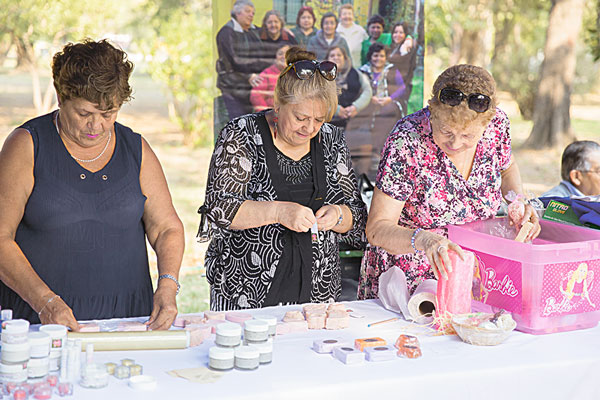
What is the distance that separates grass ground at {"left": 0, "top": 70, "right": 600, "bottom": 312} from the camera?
29.0 ft

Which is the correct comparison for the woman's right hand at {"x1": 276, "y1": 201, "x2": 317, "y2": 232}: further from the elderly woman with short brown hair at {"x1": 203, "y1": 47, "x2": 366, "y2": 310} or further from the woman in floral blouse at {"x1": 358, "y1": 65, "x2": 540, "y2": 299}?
the woman in floral blouse at {"x1": 358, "y1": 65, "x2": 540, "y2": 299}

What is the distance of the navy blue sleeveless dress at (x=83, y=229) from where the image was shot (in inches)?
93.6

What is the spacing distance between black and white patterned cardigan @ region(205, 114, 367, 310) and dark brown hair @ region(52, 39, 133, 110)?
0.57 meters

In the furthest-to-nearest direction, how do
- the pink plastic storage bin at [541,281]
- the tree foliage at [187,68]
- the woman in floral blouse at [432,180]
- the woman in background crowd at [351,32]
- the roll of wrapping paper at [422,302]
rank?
the tree foliage at [187,68]
the woman in background crowd at [351,32]
the woman in floral blouse at [432,180]
the roll of wrapping paper at [422,302]
the pink plastic storage bin at [541,281]

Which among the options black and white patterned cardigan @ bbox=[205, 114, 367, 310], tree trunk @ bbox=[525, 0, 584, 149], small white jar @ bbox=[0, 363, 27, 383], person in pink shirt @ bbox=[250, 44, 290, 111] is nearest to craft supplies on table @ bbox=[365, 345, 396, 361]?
black and white patterned cardigan @ bbox=[205, 114, 367, 310]

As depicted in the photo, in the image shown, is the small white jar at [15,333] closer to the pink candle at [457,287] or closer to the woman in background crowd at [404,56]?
the pink candle at [457,287]

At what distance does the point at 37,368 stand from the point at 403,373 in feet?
3.08

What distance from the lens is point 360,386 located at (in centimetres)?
185

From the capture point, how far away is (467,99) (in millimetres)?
2400

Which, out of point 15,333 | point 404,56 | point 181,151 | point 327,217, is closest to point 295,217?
point 327,217

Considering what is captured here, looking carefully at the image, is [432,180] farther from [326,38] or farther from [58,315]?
[326,38]

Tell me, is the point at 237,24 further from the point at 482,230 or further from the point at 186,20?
the point at 186,20

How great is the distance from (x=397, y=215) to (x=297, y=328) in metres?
0.67

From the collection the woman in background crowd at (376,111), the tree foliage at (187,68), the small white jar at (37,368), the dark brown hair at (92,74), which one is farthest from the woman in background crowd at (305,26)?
the tree foliage at (187,68)
